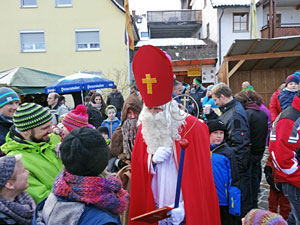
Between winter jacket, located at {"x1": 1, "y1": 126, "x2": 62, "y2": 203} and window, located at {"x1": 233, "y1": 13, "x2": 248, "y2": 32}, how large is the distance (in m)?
18.9

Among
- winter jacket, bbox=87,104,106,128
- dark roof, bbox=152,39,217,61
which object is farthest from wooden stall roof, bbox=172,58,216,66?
winter jacket, bbox=87,104,106,128

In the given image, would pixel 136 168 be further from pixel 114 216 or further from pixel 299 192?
pixel 299 192

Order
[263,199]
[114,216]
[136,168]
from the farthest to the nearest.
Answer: [263,199] < [136,168] < [114,216]

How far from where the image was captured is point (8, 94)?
3.18 meters

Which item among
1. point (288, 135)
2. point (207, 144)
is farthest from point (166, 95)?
point (288, 135)

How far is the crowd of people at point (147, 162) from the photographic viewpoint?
4.52ft

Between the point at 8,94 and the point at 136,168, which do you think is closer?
the point at 136,168

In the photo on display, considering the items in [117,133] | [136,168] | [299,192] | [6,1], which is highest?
[6,1]

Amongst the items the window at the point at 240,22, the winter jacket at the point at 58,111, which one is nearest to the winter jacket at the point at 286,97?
the winter jacket at the point at 58,111

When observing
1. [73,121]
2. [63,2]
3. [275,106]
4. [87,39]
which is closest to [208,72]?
[87,39]

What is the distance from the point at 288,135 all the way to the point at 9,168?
2593 millimetres

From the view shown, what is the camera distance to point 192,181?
2.20 meters

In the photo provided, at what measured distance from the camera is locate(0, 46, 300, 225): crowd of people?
1377mm

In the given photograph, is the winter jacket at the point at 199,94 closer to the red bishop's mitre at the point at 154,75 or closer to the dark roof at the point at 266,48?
the dark roof at the point at 266,48
